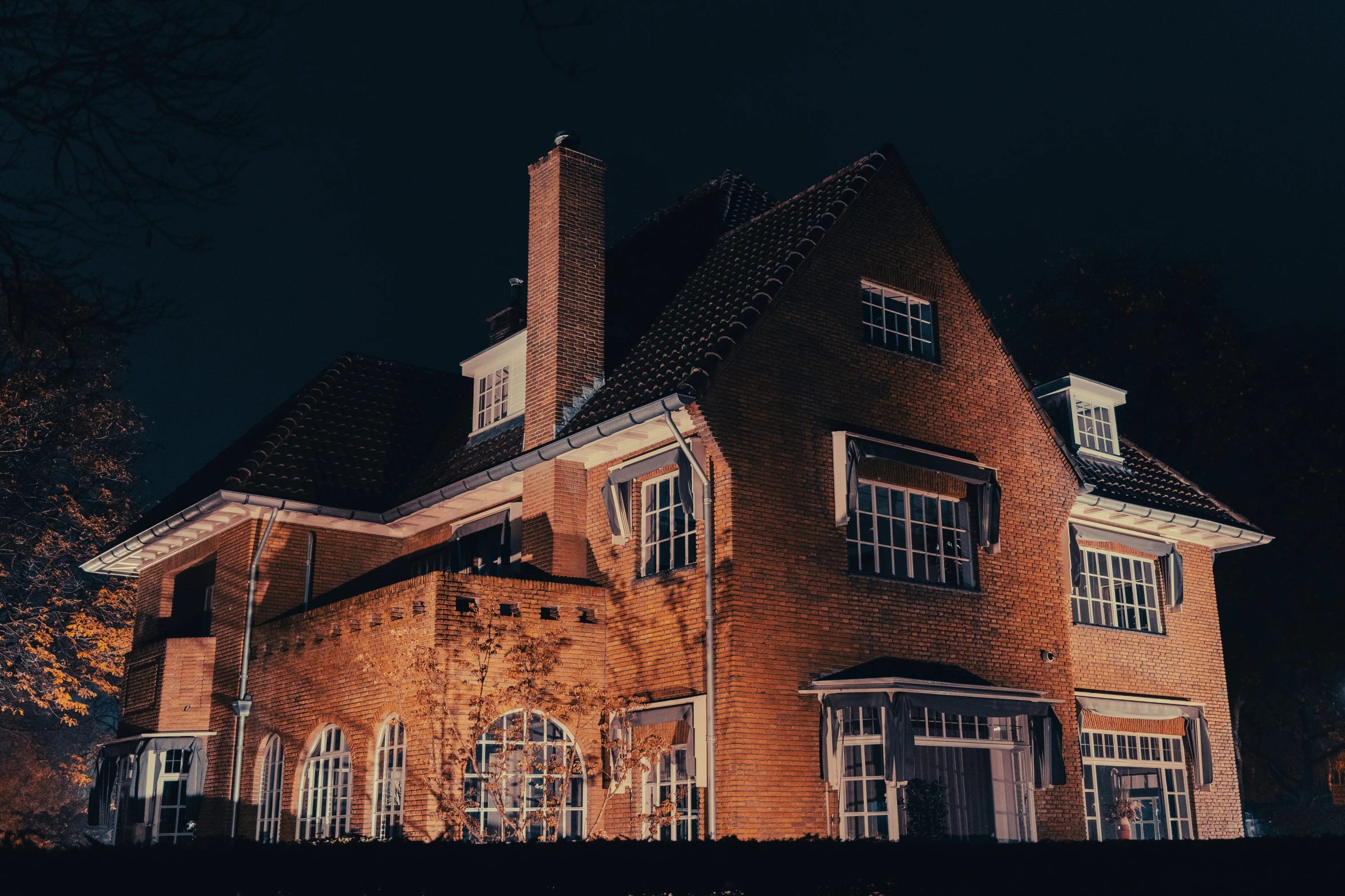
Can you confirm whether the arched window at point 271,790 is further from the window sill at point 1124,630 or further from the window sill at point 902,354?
the window sill at point 1124,630

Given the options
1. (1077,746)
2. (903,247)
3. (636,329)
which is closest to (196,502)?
(636,329)

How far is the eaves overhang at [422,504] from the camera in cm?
1780

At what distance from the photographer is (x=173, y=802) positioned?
21453 mm

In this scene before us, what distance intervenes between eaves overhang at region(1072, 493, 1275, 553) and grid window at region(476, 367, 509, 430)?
998 cm

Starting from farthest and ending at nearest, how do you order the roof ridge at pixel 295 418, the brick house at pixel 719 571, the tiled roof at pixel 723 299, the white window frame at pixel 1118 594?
the white window frame at pixel 1118 594
the roof ridge at pixel 295 418
the tiled roof at pixel 723 299
the brick house at pixel 719 571

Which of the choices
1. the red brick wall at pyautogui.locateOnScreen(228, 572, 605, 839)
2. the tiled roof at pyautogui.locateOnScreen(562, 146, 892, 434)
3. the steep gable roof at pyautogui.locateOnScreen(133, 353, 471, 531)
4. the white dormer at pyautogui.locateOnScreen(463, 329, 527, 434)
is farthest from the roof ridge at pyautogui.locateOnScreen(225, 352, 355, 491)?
the tiled roof at pyautogui.locateOnScreen(562, 146, 892, 434)

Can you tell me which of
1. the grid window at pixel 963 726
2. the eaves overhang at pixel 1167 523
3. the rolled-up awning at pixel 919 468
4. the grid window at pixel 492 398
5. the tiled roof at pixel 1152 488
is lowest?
the grid window at pixel 963 726

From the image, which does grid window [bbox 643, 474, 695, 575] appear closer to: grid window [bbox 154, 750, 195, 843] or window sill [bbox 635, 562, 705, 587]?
window sill [bbox 635, 562, 705, 587]

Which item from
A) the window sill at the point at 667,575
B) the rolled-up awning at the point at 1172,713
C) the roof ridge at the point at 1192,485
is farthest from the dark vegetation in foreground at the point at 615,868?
the roof ridge at the point at 1192,485

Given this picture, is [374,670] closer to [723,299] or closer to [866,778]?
[866,778]

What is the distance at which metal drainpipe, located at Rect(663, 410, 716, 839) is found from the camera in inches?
627

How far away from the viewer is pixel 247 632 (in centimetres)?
2086

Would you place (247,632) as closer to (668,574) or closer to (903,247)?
(668,574)

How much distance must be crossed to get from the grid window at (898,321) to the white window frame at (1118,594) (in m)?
5.29
